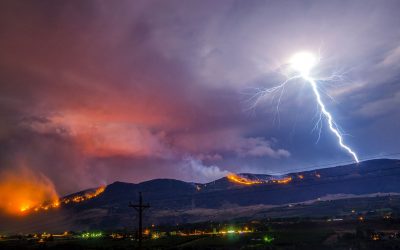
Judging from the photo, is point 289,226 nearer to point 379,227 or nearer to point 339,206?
point 379,227

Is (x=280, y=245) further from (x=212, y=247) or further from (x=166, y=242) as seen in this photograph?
(x=166, y=242)

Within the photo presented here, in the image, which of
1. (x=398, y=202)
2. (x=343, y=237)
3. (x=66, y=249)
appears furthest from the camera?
(x=398, y=202)

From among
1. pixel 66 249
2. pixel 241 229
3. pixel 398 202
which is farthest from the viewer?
pixel 398 202

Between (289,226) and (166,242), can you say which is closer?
(166,242)

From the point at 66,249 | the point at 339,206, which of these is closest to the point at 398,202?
the point at 339,206

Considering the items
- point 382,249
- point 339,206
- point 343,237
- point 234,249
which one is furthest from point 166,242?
point 339,206

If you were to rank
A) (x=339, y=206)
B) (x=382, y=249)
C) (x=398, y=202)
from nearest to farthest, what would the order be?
(x=382, y=249)
(x=398, y=202)
(x=339, y=206)

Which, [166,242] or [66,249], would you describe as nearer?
[66,249]

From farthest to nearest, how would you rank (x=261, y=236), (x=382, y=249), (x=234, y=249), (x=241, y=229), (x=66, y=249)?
(x=241, y=229) < (x=261, y=236) < (x=66, y=249) < (x=234, y=249) < (x=382, y=249)

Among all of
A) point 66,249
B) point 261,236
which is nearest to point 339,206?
point 261,236
